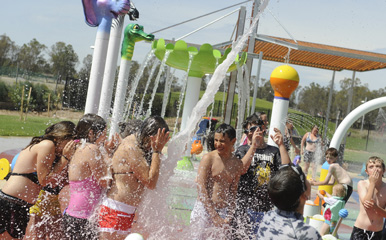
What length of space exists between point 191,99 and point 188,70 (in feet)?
2.30

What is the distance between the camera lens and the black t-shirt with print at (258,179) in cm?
382

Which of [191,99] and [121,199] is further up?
[191,99]

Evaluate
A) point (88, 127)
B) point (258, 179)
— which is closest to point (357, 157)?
point (258, 179)

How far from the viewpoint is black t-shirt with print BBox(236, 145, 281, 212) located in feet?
12.5

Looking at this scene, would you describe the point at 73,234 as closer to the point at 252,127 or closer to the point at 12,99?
the point at 252,127

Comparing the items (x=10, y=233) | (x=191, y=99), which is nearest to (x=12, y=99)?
(x=191, y=99)

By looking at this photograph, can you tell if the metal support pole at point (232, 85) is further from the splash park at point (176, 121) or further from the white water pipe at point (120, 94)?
the white water pipe at point (120, 94)

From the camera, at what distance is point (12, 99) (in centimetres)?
2464

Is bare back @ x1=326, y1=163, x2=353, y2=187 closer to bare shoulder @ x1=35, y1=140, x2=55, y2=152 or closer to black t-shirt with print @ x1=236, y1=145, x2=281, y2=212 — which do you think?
black t-shirt with print @ x1=236, y1=145, x2=281, y2=212

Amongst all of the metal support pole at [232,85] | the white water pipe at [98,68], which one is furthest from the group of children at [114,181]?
the metal support pole at [232,85]

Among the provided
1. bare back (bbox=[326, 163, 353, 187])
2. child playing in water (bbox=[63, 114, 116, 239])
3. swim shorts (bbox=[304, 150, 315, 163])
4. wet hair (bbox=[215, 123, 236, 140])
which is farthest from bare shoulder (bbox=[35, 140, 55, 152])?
swim shorts (bbox=[304, 150, 315, 163])

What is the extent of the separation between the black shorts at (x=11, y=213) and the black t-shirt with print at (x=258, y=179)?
6.00ft

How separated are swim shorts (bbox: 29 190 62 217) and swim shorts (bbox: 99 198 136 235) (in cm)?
71

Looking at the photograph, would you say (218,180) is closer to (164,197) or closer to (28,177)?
(164,197)
